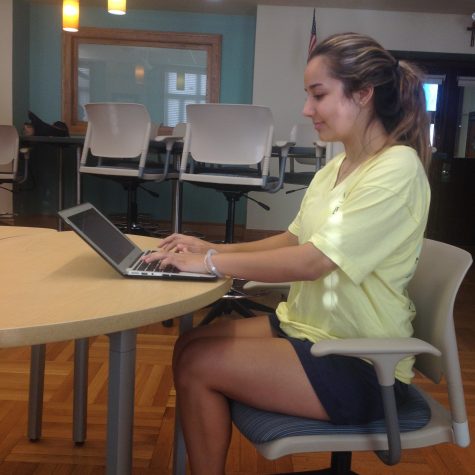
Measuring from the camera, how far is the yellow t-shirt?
92 cm

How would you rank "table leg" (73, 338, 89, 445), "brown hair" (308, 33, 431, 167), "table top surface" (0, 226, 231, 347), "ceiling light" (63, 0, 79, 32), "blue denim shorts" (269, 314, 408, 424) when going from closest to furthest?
"table top surface" (0, 226, 231, 347) < "blue denim shorts" (269, 314, 408, 424) < "brown hair" (308, 33, 431, 167) < "table leg" (73, 338, 89, 445) < "ceiling light" (63, 0, 79, 32)

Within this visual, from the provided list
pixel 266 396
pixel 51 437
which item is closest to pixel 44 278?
pixel 266 396

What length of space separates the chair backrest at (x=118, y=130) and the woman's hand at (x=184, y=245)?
2.25 metres

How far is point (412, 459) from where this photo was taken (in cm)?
161

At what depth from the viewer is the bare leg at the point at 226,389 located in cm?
91

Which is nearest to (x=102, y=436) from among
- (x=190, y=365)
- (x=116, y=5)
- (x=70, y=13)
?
(x=190, y=365)

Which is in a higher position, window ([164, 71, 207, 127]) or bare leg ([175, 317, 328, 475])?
window ([164, 71, 207, 127])

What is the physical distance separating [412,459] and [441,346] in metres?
0.84

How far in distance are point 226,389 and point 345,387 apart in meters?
0.19

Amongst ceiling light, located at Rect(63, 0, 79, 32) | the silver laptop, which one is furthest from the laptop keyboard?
ceiling light, located at Rect(63, 0, 79, 32)

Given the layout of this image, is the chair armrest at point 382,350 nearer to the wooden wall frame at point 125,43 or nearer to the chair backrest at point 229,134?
the chair backrest at point 229,134

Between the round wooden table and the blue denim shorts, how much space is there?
0.20m

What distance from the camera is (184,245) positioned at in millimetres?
1156

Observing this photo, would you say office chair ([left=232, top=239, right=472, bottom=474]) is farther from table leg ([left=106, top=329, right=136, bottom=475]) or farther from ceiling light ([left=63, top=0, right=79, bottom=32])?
ceiling light ([left=63, top=0, right=79, bottom=32])
